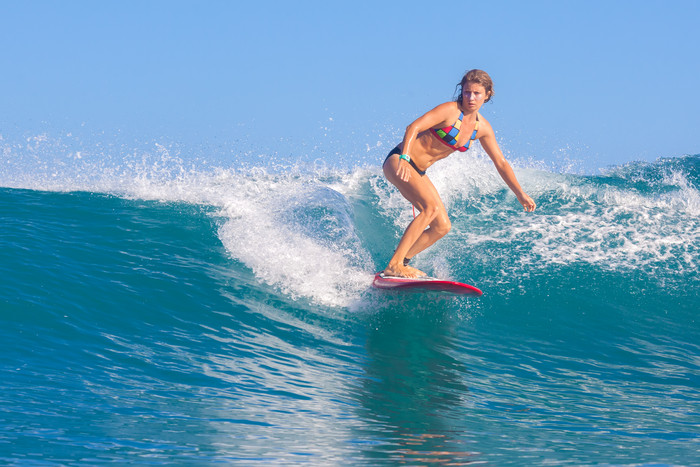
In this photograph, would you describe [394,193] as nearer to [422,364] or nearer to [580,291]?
[580,291]

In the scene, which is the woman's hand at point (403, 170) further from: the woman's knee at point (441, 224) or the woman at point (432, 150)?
the woman's knee at point (441, 224)

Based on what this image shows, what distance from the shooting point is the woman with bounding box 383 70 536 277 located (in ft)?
19.8

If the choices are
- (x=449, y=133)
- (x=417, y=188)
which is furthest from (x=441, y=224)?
(x=449, y=133)

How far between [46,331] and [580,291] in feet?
19.6

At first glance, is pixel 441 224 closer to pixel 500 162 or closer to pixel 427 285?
pixel 427 285

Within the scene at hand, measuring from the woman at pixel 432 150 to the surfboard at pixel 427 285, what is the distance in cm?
9

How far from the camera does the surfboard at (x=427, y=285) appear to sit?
245 inches

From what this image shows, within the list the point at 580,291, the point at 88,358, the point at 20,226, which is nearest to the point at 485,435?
the point at 88,358

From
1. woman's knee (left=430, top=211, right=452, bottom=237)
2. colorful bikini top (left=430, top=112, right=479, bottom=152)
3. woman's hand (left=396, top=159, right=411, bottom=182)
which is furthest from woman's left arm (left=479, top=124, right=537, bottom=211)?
woman's hand (left=396, top=159, right=411, bottom=182)

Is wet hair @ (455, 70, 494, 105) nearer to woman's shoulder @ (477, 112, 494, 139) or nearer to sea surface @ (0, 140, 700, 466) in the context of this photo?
woman's shoulder @ (477, 112, 494, 139)

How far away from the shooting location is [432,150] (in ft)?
20.8

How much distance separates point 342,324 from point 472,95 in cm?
263

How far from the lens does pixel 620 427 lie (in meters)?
4.18

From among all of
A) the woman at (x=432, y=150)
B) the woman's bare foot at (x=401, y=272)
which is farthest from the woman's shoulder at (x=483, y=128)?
the woman's bare foot at (x=401, y=272)
